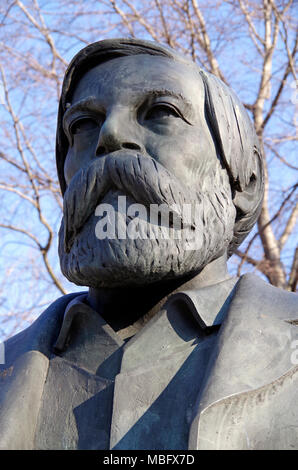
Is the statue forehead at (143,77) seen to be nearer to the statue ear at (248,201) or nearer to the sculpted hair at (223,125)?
the sculpted hair at (223,125)

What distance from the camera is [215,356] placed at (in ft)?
9.72

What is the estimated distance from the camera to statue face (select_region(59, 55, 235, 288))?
3.22 m

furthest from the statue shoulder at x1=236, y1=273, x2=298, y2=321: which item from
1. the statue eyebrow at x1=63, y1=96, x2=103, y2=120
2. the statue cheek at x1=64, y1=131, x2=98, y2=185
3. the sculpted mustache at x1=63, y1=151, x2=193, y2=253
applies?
the statue eyebrow at x1=63, y1=96, x2=103, y2=120

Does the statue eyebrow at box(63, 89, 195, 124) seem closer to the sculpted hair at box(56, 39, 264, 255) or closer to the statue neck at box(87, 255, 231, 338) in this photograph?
the sculpted hair at box(56, 39, 264, 255)

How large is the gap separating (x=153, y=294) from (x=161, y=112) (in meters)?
0.68

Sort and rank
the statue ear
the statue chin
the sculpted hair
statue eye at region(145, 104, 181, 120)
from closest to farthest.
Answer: the statue chin → statue eye at region(145, 104, 181, 120) → the sculpted hair → the statue ear

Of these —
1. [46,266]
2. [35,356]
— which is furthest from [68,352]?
[46,266]

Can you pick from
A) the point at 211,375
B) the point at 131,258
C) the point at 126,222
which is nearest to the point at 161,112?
the point at 126,222

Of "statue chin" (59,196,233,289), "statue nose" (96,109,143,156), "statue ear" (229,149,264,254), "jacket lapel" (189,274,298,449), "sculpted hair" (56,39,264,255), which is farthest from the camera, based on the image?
"statue ear" (229,149,264,254)

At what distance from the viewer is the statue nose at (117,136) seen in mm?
3361

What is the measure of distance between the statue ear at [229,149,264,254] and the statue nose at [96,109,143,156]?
0.52 m

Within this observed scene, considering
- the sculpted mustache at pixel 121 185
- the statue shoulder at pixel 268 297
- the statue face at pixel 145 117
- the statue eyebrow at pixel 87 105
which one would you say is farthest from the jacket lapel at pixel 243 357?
the statue eyebrow at pixel 87 105

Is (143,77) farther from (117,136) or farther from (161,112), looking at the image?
(117,136)

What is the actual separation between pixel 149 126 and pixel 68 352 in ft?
2.88
